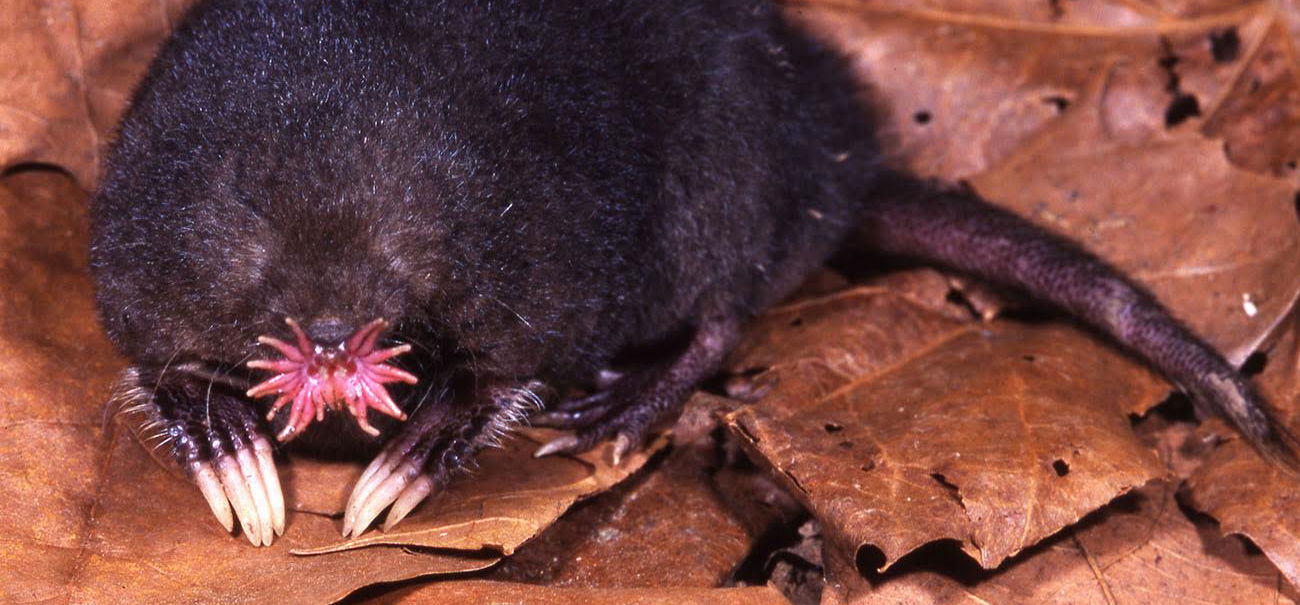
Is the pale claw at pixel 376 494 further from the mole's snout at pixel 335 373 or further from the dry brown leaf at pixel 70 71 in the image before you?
the dry brown leaf at pixel 70 71

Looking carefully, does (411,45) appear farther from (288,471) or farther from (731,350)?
(731,350)

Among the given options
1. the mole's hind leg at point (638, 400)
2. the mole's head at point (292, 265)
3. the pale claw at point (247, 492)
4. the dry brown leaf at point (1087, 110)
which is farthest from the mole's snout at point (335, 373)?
the dry brown leaf at point (1087, 110)

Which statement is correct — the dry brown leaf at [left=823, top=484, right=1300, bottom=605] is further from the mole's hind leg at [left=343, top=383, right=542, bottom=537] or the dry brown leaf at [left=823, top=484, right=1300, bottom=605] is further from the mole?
the mole's hind leg at [left=343, top=383, right=542, bottom=537]

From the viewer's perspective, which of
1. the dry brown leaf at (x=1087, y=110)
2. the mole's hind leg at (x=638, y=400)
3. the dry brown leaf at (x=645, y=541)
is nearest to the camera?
the dry brown leaf at (x=645, y=541)

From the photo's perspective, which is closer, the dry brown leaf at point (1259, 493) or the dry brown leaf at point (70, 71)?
the dry brown leaf at point (1259, 493)

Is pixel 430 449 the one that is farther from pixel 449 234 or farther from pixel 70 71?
pixel 70 71

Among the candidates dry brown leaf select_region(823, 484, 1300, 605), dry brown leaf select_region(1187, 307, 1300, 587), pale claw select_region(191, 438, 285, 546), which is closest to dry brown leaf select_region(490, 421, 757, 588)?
dry brown leaf select_region(823, 484, 1300, 605)

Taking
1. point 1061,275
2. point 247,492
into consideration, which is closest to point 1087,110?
point 1061,275
